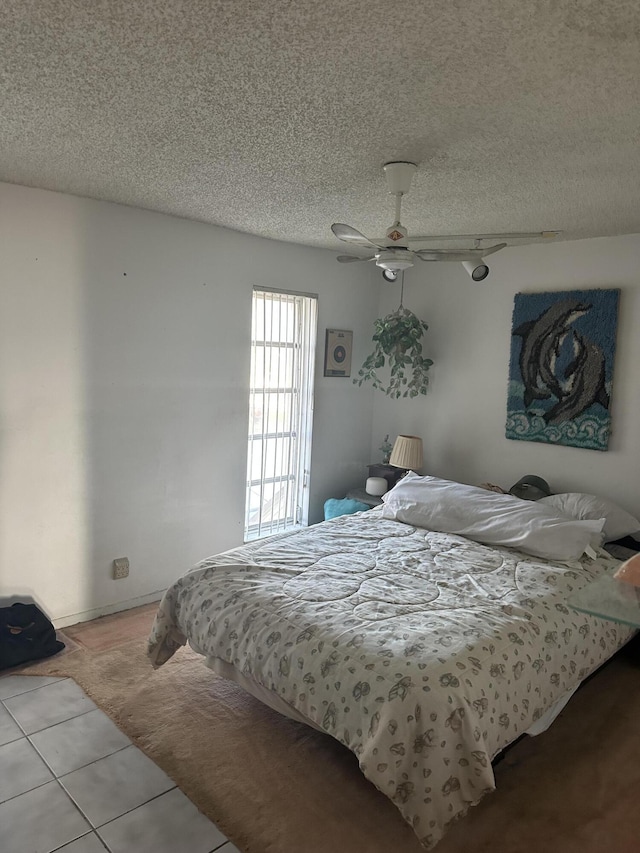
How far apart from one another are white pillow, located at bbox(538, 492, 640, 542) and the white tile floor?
7.94 ft

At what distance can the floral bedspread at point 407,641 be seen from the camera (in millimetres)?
1859

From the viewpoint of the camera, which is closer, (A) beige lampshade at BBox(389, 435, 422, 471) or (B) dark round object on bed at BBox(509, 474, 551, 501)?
(B) dark round object on bed at BBox(509, 474, 551, 501)

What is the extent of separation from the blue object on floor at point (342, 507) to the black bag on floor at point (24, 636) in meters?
1.95

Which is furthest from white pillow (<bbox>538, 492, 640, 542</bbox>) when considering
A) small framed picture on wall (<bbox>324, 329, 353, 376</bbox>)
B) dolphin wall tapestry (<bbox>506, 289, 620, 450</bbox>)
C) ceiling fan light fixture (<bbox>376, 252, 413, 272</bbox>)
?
small framed picture on wall (<bbox>324, 329, 353, 376</bbox>)

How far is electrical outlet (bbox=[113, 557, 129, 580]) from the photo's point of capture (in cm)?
349

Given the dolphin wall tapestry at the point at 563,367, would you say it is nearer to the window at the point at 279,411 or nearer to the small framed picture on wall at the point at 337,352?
the small framed picture on wall at the point at 337,352

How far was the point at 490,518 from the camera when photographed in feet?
10.9

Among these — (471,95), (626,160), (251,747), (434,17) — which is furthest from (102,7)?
(251,747)

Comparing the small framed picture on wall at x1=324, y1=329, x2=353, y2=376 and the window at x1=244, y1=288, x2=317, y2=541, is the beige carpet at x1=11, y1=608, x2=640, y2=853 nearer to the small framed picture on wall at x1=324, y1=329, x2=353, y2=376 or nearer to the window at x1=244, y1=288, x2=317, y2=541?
the window at x1=244, y1=288, x2=317, y2=541

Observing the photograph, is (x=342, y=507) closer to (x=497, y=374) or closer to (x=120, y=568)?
(x=497, y=374)

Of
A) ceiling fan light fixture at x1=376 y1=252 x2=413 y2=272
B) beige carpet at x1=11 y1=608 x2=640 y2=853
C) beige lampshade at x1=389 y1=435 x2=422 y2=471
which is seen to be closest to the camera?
beige carpet at x1=11 y1=608 x2=640 y2=853

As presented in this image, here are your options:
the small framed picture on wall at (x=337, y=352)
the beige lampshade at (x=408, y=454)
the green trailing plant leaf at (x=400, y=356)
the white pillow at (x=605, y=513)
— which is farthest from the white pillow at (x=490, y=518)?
the small framed picture on wall at (x=337, y=352)

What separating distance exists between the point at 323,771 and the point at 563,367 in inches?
106

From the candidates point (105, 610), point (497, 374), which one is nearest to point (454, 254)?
point (497, 374)
